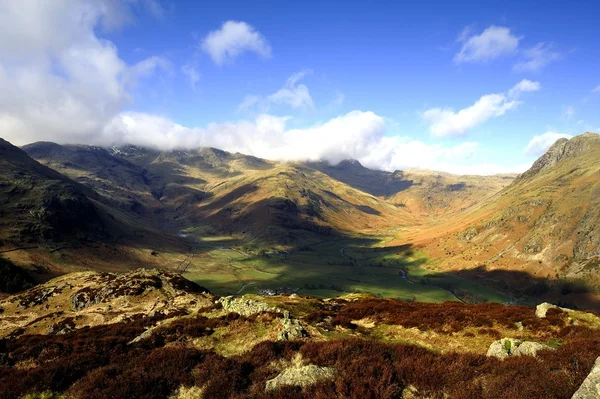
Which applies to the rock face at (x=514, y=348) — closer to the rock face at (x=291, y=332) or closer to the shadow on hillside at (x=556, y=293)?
the rock face at (x=291, y=332)

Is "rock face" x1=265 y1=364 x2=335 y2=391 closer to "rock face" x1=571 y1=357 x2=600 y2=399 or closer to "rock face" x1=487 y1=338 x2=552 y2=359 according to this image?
"rock face" x1=571 y1=357 x2=600 y2=399

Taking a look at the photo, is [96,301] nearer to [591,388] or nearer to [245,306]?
[245,306]

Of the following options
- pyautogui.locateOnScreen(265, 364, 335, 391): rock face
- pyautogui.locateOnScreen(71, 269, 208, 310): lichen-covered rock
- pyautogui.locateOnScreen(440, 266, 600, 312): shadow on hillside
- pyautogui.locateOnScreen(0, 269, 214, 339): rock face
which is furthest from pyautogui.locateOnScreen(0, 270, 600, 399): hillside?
pyautogui.locateOnScreen(440, 266, 600, 312): shadow on hillside

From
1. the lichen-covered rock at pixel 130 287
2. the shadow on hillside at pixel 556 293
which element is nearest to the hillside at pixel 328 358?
the lichen-covered rock at pixel 130 287

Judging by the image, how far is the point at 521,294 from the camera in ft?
631

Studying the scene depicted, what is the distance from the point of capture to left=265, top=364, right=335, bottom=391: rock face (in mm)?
14852

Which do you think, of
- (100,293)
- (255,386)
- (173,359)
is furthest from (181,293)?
(255,386)

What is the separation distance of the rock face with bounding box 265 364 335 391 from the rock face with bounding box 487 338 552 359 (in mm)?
10278

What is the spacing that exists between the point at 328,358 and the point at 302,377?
298 cm

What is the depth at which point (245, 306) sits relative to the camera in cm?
3450

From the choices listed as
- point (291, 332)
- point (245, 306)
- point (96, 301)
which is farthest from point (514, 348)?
point (96, 301)

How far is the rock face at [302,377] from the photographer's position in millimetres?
14852

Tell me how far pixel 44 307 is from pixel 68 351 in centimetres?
6485

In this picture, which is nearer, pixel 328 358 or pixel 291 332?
pixel 328 358
